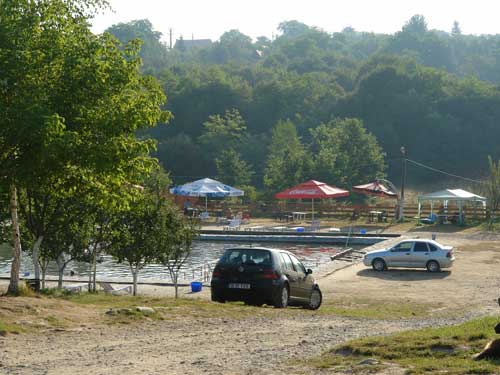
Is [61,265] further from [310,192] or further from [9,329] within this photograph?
[310,192]

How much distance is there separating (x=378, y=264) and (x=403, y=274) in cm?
126

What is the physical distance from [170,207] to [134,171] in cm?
918

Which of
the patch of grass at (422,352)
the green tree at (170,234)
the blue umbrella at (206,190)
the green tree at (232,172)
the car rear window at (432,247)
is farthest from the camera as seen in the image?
the green tree at (232,172)

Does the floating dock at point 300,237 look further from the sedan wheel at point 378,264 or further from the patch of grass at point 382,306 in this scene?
the patch of grass at point 382,306

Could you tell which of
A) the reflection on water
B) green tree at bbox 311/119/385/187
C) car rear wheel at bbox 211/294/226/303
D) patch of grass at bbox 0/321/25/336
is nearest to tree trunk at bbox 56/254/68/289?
the reflection on water

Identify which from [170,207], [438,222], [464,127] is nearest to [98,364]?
[170,207]

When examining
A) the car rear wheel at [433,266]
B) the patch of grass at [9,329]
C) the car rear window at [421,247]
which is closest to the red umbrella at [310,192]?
the car rear window at [421,247]

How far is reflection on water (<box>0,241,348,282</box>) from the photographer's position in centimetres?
3155

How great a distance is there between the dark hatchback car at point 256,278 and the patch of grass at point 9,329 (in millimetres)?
6007

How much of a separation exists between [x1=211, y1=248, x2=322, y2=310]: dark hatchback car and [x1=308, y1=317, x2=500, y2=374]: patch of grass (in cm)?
601

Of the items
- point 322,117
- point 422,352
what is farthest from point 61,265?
point 322,117

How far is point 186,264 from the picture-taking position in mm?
35781

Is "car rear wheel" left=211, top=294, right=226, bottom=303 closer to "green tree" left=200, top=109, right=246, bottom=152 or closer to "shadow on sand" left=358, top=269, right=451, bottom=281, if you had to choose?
"shadow on sand" left=358, top=269, right=451, bottom=281

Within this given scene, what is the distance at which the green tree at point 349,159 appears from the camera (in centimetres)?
6681
